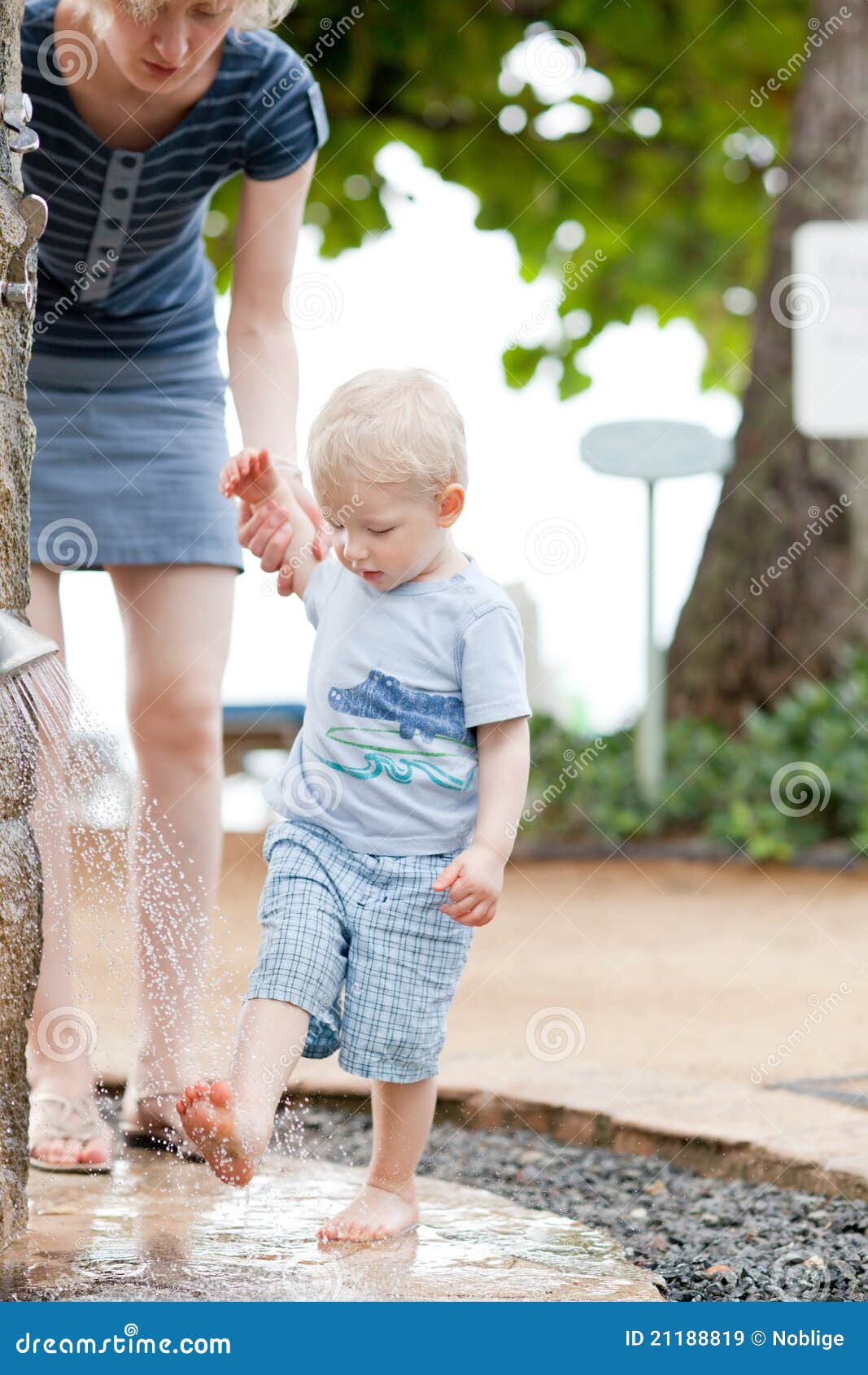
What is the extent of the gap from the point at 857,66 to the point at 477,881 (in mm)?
6629

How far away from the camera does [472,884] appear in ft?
6.06

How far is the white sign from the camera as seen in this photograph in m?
6.82

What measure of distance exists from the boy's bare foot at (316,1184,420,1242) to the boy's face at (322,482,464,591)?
0.79 meters

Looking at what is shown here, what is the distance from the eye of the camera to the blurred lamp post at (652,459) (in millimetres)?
6754

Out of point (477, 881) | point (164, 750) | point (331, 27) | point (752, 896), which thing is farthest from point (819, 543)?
point (477, 881)

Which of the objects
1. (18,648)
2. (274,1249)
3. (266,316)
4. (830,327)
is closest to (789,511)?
(830,327)

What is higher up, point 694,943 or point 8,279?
point 8,279

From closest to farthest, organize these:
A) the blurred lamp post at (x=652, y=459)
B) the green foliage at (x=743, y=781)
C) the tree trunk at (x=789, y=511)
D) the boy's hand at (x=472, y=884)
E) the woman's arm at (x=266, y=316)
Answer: the boy's hand at (x=472, y=884), the woman's arm at (x=266, y=316), the green foliage at (x=743, y=781), the blurred lamp post at (x=652, y=459), the tree trunk at (x=789, y=511)

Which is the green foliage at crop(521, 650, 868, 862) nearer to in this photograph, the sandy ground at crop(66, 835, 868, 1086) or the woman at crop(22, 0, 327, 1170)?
the sandy ground at crop(66, 835, 868, 1086)

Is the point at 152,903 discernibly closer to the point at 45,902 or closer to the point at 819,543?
the point at 45,902

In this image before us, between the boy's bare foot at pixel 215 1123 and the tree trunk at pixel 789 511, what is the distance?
225 inches

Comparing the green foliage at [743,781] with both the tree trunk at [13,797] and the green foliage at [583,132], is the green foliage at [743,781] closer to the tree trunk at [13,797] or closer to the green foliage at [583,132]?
the green foliage at [583,132]

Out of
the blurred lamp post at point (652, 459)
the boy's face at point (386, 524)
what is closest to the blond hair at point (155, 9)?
the boy's face at point (386, 524)

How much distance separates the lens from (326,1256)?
188cm
